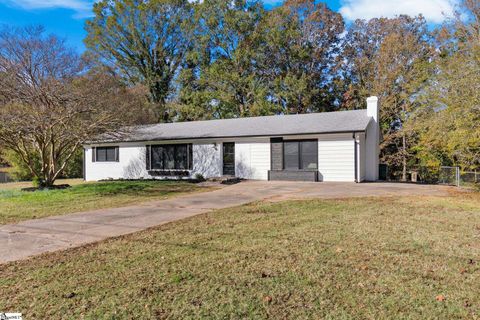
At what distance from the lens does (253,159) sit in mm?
17297

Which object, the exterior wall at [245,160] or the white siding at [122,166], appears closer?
the exterior wall at [245,160]

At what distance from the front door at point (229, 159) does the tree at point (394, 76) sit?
10.7 metres

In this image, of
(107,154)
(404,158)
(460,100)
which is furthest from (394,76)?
(107,154)

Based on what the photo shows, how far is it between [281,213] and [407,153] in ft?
57.7

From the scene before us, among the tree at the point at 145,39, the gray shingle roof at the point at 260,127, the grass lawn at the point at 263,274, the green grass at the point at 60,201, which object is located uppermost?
the tree at the point at 145,39

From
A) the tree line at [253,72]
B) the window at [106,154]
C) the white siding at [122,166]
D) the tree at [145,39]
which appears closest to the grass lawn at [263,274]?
the tree line at [253,72]

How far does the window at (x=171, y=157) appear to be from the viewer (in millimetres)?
18969

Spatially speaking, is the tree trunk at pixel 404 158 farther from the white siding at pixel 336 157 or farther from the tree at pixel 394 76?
the white siding at pixel 336 157

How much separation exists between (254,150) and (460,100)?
9.08 metres

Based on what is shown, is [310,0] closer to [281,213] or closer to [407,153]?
[407,153]

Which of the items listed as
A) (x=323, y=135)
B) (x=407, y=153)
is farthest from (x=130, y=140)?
(x=407, y=153)

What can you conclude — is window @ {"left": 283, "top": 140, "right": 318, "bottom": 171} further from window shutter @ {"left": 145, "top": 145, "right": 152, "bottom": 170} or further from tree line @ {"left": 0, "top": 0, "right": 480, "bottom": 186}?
window shutter @ {"left": 145, "top": 145, "right": 152, "bottom": 170}

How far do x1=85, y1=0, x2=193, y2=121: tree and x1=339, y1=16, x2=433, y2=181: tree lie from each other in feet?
58.4

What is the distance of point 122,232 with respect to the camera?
612cm
